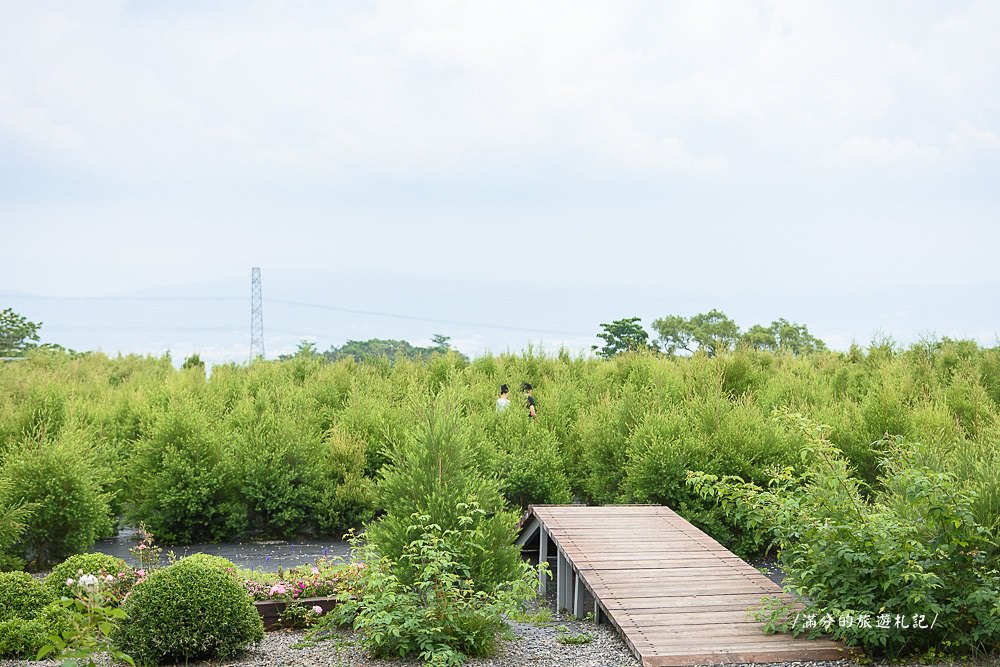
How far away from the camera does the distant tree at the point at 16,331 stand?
123 ft

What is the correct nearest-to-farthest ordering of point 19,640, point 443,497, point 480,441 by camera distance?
1. point 19,640
2. point 443,497
3. point 480,441

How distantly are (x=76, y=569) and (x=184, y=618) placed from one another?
149 centimetres

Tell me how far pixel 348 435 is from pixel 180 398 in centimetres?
305

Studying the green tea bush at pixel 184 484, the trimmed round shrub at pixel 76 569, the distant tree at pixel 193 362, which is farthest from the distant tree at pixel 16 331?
the trimmed round shrub at pixel 76 569

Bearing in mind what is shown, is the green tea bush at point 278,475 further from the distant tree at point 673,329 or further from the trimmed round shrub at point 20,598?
the distant tree at point 673,329

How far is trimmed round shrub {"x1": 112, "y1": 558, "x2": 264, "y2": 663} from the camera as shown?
18.3 feet

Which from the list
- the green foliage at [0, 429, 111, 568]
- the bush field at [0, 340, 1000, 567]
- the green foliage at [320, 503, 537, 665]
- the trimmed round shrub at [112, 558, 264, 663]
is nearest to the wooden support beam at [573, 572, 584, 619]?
the green foliage at [320, 503, 537, 665]

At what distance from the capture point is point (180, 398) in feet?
44.7

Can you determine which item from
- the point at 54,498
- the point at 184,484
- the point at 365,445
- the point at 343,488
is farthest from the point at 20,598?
the point at 365,445

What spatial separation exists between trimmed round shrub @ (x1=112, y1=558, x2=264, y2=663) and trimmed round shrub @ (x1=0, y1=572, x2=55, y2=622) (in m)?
0.83

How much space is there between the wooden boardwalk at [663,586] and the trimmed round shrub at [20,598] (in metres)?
4.05

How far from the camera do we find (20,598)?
603cm

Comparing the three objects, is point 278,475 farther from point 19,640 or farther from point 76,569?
point 19,640

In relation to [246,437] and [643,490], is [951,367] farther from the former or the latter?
[246,437]
